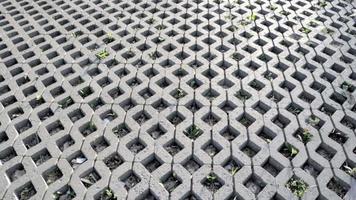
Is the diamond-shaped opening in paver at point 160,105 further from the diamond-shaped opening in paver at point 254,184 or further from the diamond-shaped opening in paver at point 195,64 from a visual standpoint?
the diamond-shaped opening in paver at point 254,184

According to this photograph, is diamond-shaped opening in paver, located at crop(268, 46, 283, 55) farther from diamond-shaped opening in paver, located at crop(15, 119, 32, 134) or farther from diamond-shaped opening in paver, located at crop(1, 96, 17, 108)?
diamond-shaped opening in paver, located at crop(15, 119, 32, 134)

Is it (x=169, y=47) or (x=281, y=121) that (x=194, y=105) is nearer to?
(x=281, y=121)

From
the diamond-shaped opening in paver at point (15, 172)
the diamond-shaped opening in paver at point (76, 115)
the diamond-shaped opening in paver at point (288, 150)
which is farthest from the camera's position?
the diamond-shaped opening in paver at point (76, 115)

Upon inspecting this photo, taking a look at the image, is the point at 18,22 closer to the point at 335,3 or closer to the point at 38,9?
the point at 38,9

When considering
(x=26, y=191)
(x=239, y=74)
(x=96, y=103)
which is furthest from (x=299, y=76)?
(x=26, y=191)


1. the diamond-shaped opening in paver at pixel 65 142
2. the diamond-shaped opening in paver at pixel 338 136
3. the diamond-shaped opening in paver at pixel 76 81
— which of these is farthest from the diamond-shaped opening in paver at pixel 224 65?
the diamond-shaped opening in paver at pixel 65 142
